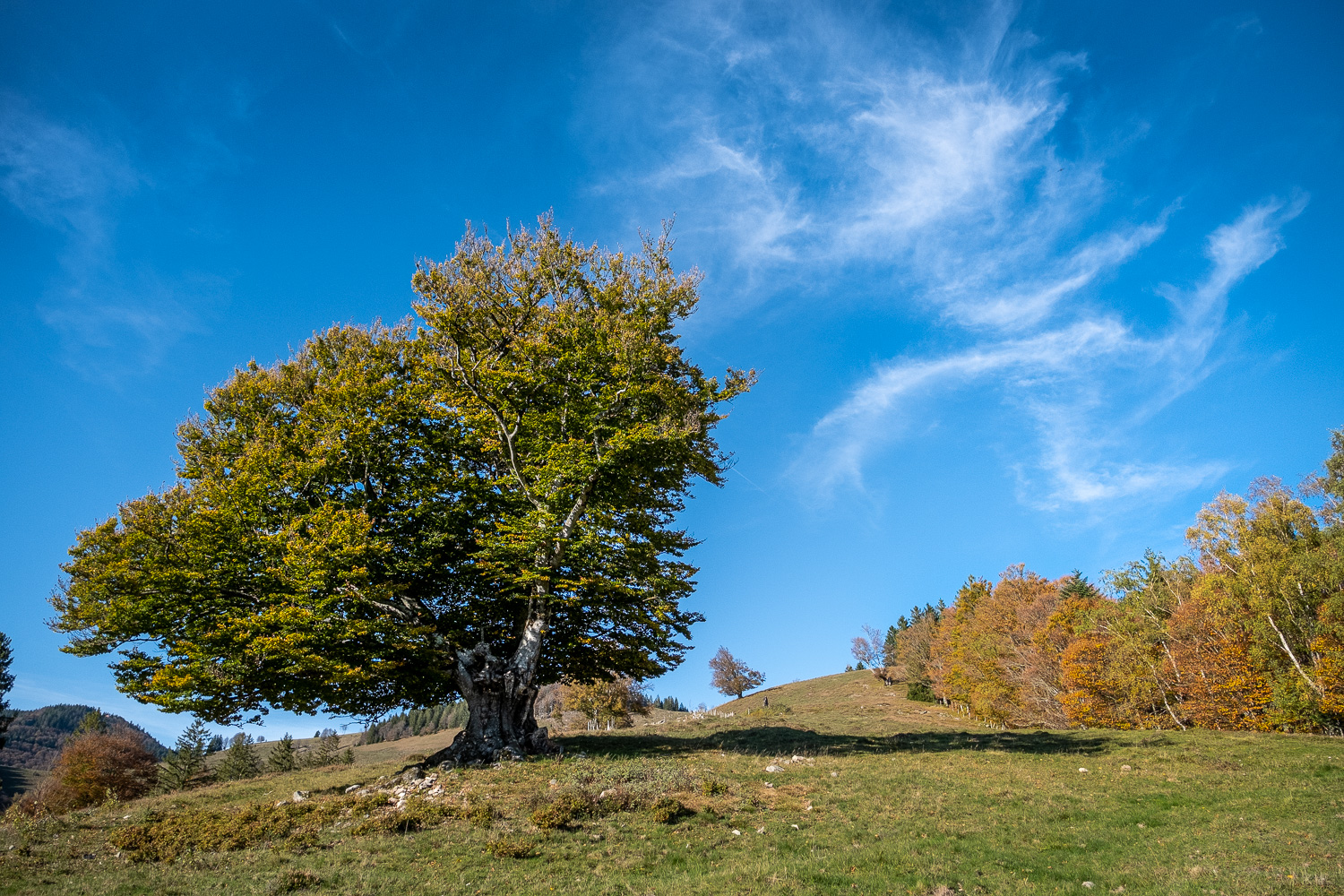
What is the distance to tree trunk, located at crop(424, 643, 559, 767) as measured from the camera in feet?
70.2

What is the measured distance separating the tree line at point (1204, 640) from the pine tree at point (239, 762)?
69109 millimetres

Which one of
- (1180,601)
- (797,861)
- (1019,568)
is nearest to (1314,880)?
(797,861)

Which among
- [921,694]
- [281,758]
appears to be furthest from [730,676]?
[281,758]

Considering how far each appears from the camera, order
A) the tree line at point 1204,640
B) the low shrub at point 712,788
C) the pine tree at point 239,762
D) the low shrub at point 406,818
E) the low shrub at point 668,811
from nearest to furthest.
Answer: the low shrub at point 406,818 → the low shrub at point 668,811 → the low shrub at point 712,788 → the tree line at point 1204,640 → the pine tree at point 239,762

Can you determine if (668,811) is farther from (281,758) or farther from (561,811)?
(281,758)

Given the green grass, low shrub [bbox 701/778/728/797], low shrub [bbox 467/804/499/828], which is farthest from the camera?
low shrub [bbox 701/778/728/797]

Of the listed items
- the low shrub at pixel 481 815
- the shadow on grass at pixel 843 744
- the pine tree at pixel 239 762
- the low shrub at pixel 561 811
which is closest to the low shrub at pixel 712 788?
the low shrub at pixel 561 811

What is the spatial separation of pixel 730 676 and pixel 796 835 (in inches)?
3303

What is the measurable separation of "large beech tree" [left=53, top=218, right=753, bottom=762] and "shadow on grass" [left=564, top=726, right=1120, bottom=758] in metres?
3.70

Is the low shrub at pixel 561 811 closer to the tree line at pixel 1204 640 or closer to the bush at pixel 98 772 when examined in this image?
the tree line at pixel 1204 640

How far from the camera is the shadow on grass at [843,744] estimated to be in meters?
25.1

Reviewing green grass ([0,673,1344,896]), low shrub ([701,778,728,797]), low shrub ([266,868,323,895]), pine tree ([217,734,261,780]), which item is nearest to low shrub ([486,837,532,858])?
green grass ([0,673,1344,896])

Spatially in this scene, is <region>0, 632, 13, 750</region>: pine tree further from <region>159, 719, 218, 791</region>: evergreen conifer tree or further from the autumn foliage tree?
the autumn foliage tree

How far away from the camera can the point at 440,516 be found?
75.4 feet
